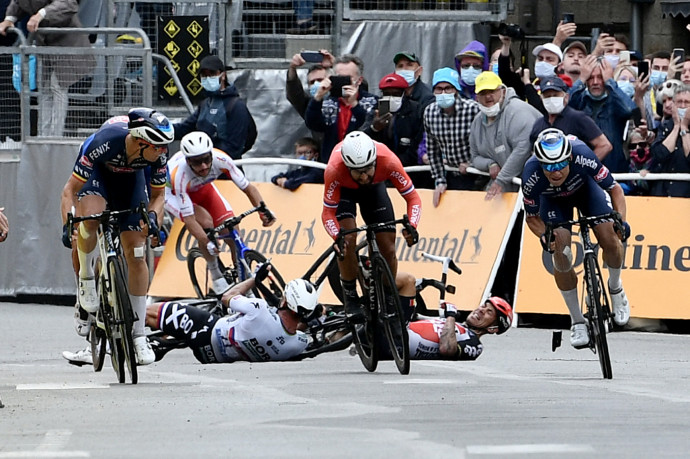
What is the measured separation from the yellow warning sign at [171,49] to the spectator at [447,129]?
3842 millimetres

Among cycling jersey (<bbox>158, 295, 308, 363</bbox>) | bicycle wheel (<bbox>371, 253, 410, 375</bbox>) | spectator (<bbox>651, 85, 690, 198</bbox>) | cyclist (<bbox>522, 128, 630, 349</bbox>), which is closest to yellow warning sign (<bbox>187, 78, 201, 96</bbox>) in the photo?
spectator (<bbox>651, 85, 690, 198</bbox>)

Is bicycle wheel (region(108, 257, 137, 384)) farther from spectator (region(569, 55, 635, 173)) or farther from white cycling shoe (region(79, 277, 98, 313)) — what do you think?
spectator (region(569, 55, 635, 173))

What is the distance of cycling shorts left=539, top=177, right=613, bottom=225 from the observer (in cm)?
1256

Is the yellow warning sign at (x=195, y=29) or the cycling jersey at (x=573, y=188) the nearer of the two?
the cycling jersey at (x=573, y=188)

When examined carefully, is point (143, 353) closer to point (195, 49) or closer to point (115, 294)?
point (115, 294)

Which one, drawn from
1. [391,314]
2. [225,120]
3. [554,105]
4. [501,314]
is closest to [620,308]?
[501,314]

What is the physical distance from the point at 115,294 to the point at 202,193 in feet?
15.3

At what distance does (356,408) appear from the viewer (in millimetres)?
9539

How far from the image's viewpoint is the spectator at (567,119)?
51.0ft

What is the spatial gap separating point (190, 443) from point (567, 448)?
1.85 m

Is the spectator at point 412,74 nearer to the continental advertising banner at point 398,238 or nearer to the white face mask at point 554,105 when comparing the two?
the continental advertising banner at point 398,238

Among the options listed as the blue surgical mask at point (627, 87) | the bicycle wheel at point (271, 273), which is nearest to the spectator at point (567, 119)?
the blue surgical mask at point (627, 87)

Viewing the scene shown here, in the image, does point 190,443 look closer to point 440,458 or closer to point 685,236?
point 440,458

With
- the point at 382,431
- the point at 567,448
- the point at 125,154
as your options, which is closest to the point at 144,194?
the point at 125,154
